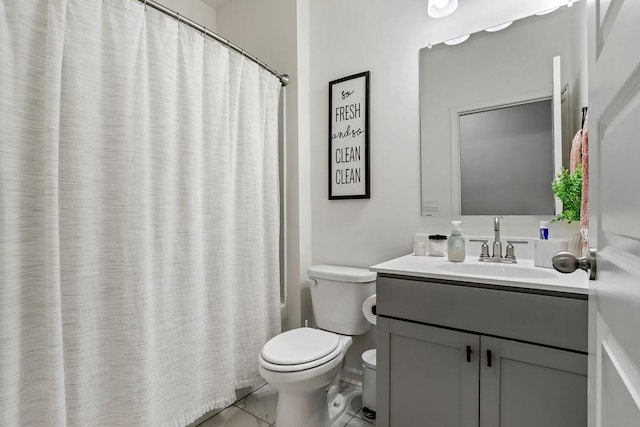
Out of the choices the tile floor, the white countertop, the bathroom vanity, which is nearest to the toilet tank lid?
the white countertop

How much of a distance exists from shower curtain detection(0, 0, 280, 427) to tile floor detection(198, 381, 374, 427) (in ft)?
0.52

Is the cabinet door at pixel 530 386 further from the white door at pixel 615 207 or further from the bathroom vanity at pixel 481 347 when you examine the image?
the white door at pixel 615 207

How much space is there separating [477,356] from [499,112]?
1147 mm

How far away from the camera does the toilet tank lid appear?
1756 mm

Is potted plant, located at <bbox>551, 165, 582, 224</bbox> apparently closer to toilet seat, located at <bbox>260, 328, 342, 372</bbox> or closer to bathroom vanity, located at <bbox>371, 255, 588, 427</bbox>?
bathroom vanity, located at <bbox>371, 255, 588, 427</bbox>

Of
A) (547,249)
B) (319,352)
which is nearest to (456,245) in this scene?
(547,249)

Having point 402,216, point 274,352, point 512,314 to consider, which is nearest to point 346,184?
point 402,216

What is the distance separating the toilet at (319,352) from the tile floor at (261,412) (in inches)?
2.4

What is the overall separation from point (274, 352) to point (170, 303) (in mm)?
510

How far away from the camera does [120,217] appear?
3.97 feet

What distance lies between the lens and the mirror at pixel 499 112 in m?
1.43

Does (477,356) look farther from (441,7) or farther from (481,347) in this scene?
(441,7)

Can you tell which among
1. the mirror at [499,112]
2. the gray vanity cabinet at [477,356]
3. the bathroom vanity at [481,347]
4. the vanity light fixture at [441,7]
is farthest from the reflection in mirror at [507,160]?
the gray vanity cabinet at [477,356]

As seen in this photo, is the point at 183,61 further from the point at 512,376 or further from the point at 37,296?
the point at 512,376
